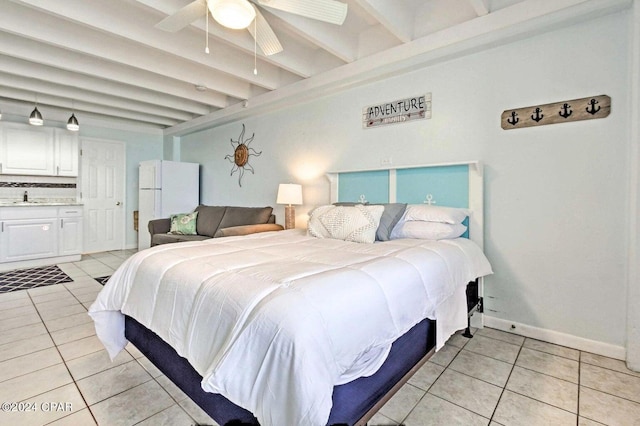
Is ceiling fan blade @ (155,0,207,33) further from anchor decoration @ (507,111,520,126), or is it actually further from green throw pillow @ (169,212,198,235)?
green throw pillow @ (169,212,198,235)

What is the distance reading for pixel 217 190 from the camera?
5.56 meters

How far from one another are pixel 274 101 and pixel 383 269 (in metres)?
3.32

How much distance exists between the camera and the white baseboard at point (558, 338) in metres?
2.14

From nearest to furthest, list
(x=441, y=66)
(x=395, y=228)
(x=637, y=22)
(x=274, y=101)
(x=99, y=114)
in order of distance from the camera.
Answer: (x=637, y=22)
(x=395, y=228)
(x=441, y=66)
(x=274, y=101)
(x=99, y=114)

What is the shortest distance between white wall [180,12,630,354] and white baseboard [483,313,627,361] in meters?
0.03

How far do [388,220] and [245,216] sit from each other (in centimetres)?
250

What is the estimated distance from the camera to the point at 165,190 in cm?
540

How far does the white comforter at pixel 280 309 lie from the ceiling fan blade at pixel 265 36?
1.59 m

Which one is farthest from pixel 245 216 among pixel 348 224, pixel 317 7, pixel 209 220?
pixel 317 7

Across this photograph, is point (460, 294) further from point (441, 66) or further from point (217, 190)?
point (217, 190)

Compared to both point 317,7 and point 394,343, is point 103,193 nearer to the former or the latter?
point 317,7

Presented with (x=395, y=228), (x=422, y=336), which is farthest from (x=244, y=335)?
(x=395, y=228)

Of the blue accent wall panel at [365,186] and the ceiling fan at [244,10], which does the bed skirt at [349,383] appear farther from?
the ceiling fan at [244,10]

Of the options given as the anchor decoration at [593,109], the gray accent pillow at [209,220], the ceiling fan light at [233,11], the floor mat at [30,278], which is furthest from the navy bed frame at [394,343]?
the floor mat at [30,278]
